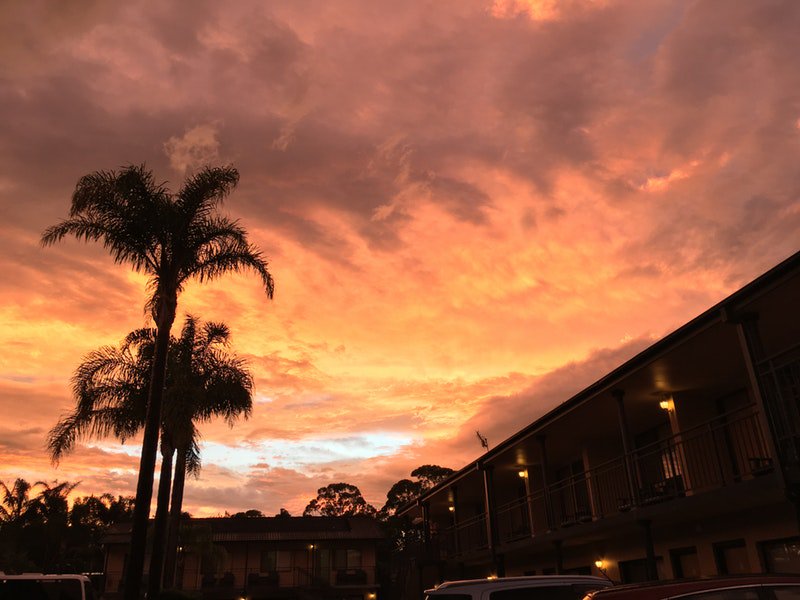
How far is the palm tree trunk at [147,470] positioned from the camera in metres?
14.1

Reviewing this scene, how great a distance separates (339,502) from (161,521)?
6575cm

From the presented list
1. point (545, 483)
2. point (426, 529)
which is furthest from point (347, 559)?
point (545, 483)

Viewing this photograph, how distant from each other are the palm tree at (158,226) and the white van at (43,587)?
5012mm

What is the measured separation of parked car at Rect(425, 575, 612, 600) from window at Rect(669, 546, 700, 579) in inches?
337

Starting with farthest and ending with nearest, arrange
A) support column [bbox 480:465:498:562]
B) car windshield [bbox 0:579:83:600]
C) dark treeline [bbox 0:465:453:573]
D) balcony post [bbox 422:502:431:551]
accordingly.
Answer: dark treeline [bbox 0:465:453:573] < balcony post [bbox 422:502:431:551] < support column [bbox 480:465:498:562] < car windshield [bbox 0:579:83:600]

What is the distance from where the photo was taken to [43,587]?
37.4 feet

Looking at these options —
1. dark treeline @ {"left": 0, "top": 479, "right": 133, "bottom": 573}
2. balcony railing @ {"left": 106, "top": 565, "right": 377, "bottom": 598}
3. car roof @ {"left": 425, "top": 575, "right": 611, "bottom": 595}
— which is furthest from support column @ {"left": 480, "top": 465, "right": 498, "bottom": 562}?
dark treeline @ {"left": 0, "top": 479, "right": 133, "bottom": 573}

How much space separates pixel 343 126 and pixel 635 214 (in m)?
9.66

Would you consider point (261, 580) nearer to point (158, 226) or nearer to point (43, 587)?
point (158, 226)

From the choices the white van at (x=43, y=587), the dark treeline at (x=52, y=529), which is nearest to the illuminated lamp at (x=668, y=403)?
the white van at (x=43, y=587)

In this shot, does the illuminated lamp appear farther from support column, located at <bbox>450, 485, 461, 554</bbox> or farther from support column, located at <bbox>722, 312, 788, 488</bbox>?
support column, located at <bbox>450, 485, 461, 554</bbox>

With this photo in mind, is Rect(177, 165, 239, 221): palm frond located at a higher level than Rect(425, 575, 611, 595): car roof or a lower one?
higher

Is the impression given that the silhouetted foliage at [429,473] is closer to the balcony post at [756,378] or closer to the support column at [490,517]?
the support column at [490,517]

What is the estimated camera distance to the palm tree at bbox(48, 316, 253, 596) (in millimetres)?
21203
